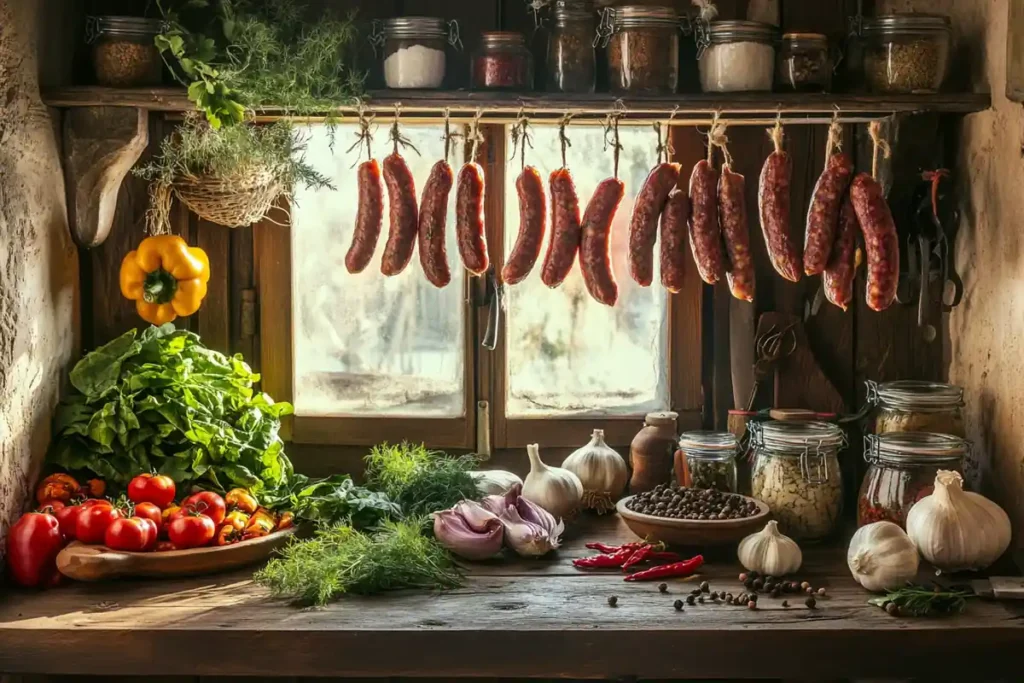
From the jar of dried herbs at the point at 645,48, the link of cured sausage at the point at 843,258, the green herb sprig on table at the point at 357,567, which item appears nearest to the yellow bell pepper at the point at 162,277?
the green herb sprig on table at the point at 357,567

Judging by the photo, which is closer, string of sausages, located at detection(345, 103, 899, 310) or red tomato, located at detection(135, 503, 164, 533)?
red tomato, located at detection(135, 503, 164, 533)

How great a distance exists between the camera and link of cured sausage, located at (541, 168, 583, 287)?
3836 mm

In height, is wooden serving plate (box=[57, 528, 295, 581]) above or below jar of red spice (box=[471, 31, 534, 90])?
below

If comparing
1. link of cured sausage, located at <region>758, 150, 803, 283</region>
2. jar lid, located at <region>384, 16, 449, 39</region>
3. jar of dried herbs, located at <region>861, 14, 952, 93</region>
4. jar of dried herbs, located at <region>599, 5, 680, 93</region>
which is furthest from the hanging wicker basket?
jar of dried herbs, located at <region>861, 14, 952, 93</region>

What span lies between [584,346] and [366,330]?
32.5 inches

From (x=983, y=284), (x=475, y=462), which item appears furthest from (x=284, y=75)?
(x=983, y=284)

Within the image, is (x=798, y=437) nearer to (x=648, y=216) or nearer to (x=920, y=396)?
(x=920, y=396)

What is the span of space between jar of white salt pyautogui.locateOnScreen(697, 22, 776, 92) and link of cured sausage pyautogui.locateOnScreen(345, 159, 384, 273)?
117cm

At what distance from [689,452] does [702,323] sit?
0.63 meters

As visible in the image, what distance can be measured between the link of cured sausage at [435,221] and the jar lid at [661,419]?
935mm

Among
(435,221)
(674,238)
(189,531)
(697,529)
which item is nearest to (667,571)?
(697,529)

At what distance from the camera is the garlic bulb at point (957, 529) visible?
11.3ft

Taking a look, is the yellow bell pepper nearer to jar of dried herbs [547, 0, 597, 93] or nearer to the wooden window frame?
the wooden window frame

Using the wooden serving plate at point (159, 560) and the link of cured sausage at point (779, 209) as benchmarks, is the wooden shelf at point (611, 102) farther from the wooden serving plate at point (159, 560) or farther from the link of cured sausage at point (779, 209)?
the wooden serving plate at point (159, 560)
